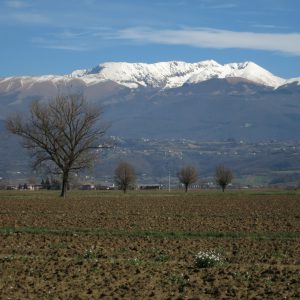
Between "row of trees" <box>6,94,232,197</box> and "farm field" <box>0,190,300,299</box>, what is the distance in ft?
118

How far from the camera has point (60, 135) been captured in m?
74.2

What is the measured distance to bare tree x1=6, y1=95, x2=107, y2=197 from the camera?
242 feet

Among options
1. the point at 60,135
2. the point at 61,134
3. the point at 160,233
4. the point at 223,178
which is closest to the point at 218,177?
the point at 223,178

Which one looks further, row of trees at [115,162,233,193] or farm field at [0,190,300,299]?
row of trees at [115,162,233,193]

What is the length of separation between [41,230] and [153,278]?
13.6 meters

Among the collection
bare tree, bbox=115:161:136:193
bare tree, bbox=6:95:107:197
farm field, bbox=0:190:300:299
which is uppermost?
bare tree, bbox=6:95:107:197

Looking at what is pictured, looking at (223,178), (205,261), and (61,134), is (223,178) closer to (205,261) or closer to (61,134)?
(61,134)

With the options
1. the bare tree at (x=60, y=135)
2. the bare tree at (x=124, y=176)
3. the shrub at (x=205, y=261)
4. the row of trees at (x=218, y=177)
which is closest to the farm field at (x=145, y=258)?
the shrub at (x=205, y=261)

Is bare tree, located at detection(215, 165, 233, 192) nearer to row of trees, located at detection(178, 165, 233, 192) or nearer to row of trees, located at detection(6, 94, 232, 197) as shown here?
row of trees, located at detection(178, 165, 233, 192)

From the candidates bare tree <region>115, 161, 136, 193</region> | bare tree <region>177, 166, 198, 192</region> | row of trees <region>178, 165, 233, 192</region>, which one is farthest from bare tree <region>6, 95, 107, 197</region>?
bare tree <region>177, 166, 198, 192</region>

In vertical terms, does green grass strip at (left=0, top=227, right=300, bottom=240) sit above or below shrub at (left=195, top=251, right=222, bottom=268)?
above

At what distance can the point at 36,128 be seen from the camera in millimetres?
74250

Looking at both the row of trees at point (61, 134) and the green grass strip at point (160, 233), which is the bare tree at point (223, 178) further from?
the green grass strip at point (160, 233)

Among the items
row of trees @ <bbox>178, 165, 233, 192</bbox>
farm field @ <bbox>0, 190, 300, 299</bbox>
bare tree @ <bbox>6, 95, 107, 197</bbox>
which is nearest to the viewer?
farm field @ <bbox>0, 190, 300, 299</bbox>
